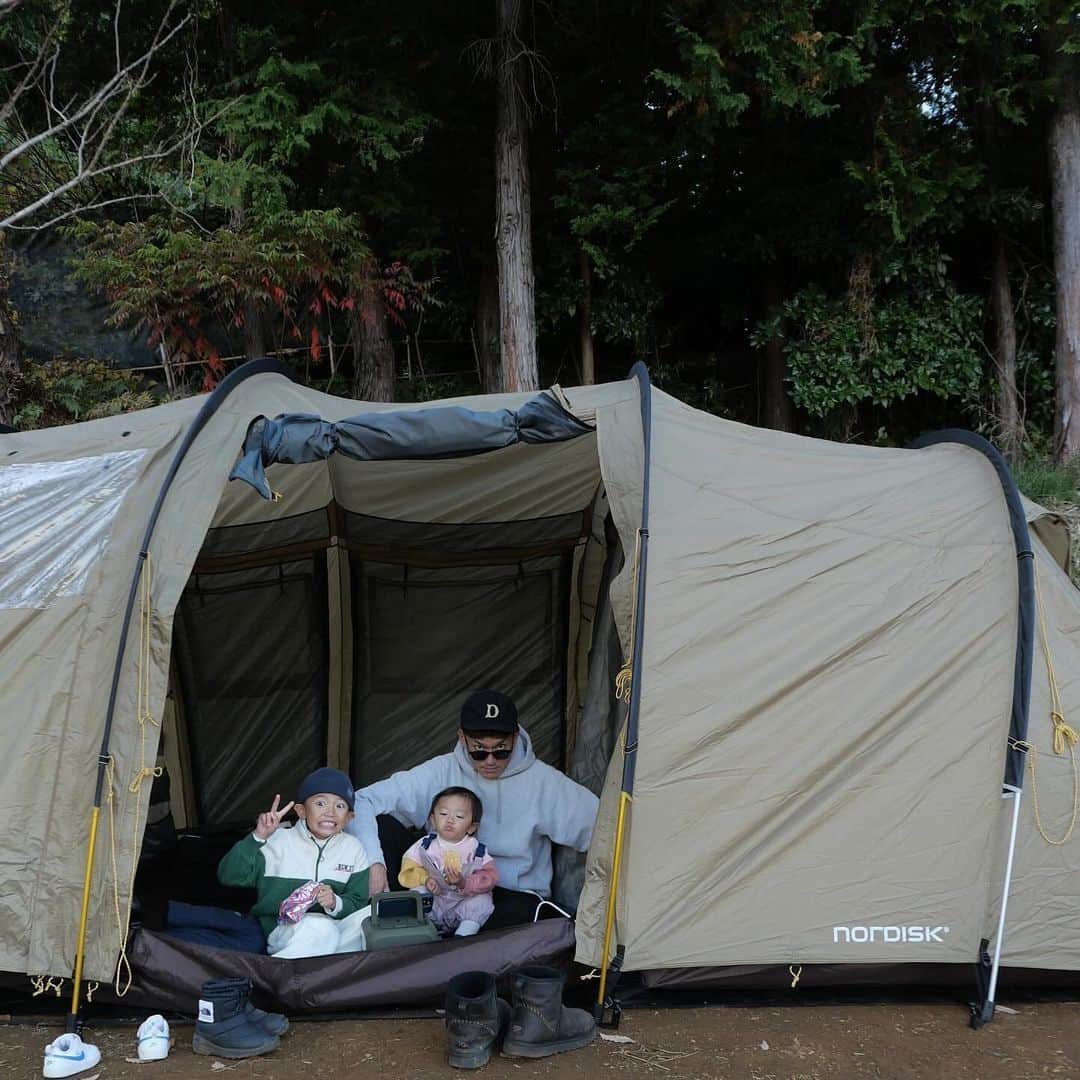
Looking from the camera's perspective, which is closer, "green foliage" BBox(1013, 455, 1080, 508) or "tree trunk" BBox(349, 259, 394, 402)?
"green foliage" BBox(1013, 455, 1080, 508)

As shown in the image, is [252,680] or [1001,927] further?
[252,680]

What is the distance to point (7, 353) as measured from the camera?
30.3 feet

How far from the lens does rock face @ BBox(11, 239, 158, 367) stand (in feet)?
34.6

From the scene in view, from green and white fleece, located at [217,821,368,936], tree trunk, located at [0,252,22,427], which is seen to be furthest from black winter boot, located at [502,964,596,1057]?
tree trunk, located at [0,252,22,427]

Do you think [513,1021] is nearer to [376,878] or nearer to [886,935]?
[376,878]

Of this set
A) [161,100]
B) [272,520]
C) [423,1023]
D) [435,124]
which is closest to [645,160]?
[435,124]

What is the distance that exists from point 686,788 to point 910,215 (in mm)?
6555

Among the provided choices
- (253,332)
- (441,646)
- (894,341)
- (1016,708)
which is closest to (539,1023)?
(1016,708)

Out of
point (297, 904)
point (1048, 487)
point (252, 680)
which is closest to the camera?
point (297, 904)

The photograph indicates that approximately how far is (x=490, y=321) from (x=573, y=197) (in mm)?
1496

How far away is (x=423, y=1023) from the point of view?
3285mm

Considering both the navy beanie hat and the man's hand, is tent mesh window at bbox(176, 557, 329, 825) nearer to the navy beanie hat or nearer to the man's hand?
the navy beanie hat

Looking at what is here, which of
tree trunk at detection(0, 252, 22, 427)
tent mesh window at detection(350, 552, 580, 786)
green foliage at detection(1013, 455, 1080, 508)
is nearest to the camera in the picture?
tent mesh window at detection(350, 552, 580, 786)

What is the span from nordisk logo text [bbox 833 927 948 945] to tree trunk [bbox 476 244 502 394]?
7.05 m
